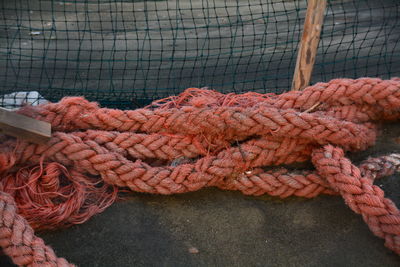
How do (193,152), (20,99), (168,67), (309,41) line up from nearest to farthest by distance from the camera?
(193,152), (309,41), (20,99), (168,67)

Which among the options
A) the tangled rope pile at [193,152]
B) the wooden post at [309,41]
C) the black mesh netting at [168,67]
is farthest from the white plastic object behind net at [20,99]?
the wooden post at [309,41]

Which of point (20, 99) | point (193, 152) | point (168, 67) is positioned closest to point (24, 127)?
point (193, 152)

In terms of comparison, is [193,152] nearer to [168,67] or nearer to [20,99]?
[20,99]

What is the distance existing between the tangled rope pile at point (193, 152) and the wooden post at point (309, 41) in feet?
0.80

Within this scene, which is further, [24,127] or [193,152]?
[193,152]

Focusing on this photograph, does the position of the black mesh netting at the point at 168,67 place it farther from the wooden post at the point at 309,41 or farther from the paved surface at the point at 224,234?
the paved surface at the point at 224,234

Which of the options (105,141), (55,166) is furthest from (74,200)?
(105,141)

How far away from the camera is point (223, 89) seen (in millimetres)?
3639

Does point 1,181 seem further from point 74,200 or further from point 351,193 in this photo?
point 351,193

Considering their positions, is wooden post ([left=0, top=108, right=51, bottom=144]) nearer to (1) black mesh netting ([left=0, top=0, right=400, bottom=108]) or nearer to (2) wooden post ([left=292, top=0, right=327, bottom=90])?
(1) black mesh netting ([left=0, top=0, right=400, bottom=108])

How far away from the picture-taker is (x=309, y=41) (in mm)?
2402

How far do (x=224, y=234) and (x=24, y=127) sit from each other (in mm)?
1091

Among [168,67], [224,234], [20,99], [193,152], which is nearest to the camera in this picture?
[224,234]

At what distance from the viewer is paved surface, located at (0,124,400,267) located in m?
1.71
